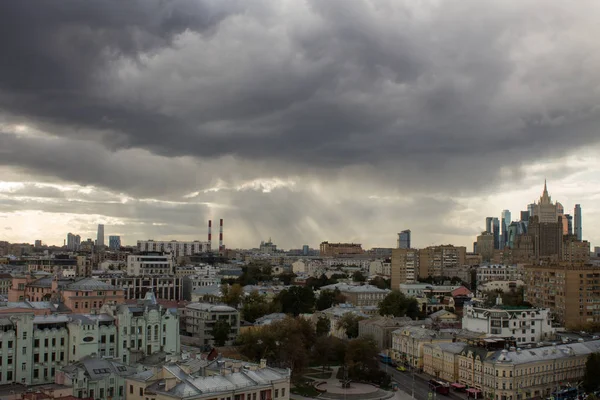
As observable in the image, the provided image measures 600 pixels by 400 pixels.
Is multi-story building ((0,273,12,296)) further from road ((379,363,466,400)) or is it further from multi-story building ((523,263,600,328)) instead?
multi-story building ((523,263,600,328))

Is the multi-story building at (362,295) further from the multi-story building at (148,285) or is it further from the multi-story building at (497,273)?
the multi-story building at (497,273)

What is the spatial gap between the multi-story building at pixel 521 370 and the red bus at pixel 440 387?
7.69 ft

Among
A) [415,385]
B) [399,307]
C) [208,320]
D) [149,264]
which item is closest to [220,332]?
[208,320]

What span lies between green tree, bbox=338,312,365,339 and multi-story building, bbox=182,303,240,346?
17.4 metres

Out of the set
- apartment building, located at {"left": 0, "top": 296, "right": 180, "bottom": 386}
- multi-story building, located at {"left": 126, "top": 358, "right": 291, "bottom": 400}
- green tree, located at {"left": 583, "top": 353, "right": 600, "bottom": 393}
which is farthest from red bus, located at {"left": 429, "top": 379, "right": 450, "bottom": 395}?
apartment building, located at {"left": 0, "top": 296, "right": 180, "bottom": 386}

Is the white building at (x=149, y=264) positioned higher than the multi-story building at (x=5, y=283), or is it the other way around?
the white building at (x=149, y=264)

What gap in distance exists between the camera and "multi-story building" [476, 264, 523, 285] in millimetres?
167875

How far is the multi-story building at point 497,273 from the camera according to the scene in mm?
167875

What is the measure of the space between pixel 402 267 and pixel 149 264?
225 ft

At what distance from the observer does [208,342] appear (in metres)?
90.4

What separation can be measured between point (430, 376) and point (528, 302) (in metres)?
43.4

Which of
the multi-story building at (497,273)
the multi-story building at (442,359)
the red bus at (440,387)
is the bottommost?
the red bus at (440,387)

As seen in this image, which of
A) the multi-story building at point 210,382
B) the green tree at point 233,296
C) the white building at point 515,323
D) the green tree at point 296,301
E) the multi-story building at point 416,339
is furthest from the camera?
the green tree at point 296,301

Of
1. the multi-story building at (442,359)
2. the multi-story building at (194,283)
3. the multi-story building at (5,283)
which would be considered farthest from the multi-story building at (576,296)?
the multi-story building at (5,283)
